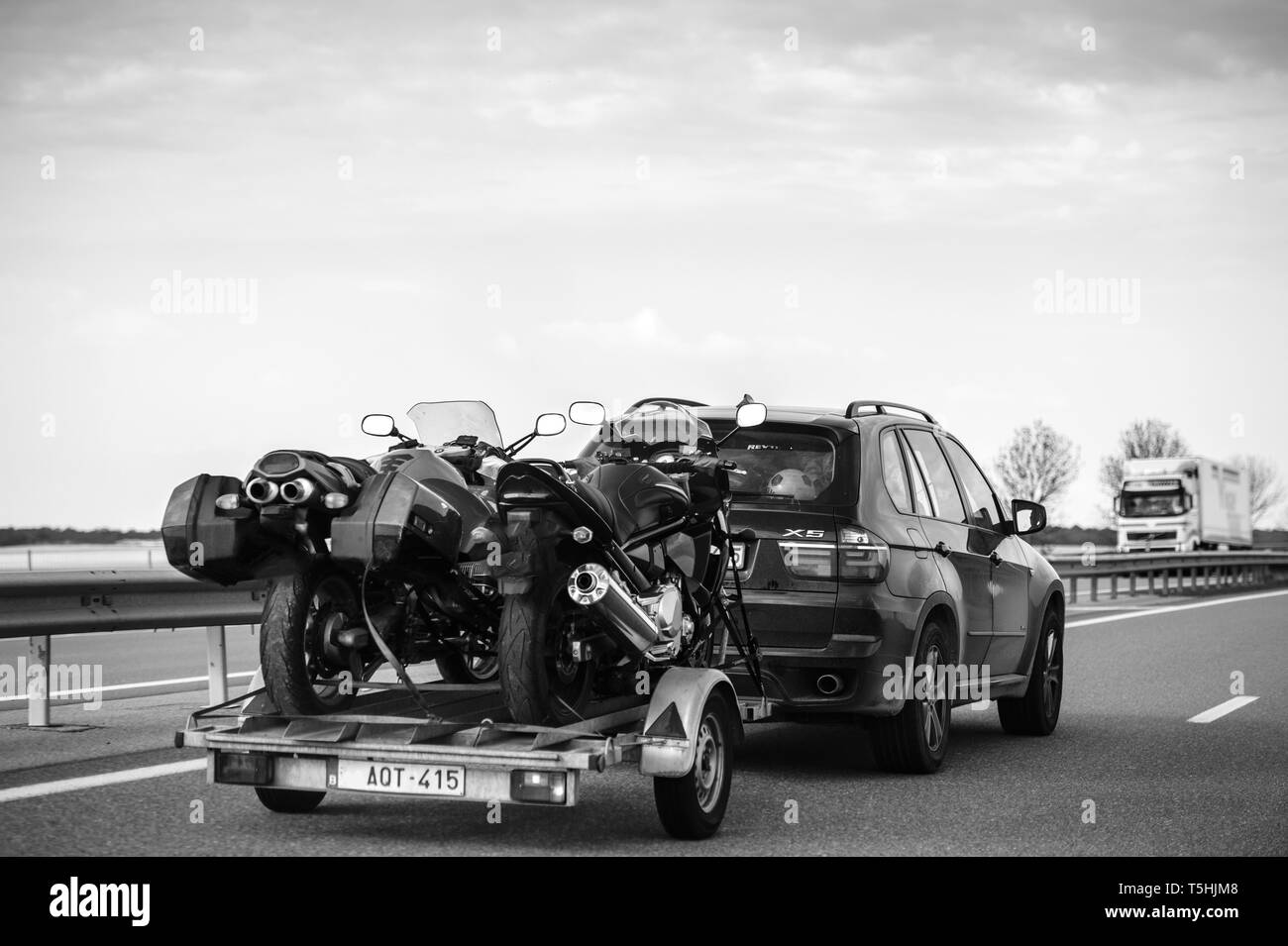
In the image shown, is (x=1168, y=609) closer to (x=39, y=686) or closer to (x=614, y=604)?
(x=39, y=686)

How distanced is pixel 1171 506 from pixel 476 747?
5933cm

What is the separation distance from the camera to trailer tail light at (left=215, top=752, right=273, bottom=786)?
6324mm

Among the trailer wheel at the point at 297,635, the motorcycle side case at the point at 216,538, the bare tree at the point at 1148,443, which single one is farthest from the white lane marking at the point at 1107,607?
the bare tree at the point at 1148,443

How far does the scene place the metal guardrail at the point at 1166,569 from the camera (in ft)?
92.9

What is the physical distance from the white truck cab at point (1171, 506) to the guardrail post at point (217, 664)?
179ft

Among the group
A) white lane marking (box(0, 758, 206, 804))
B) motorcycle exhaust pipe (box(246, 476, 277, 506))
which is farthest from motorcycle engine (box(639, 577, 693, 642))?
white lane marking (box(0, 758, 206, 804))

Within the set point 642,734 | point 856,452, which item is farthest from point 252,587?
point 642,734

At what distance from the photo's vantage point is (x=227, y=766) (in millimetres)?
6402

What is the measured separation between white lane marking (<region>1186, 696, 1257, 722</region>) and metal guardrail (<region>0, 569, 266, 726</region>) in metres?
6.27

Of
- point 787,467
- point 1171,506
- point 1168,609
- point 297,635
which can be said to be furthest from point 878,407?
point 1171,506

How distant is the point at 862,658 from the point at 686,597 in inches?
55.0
